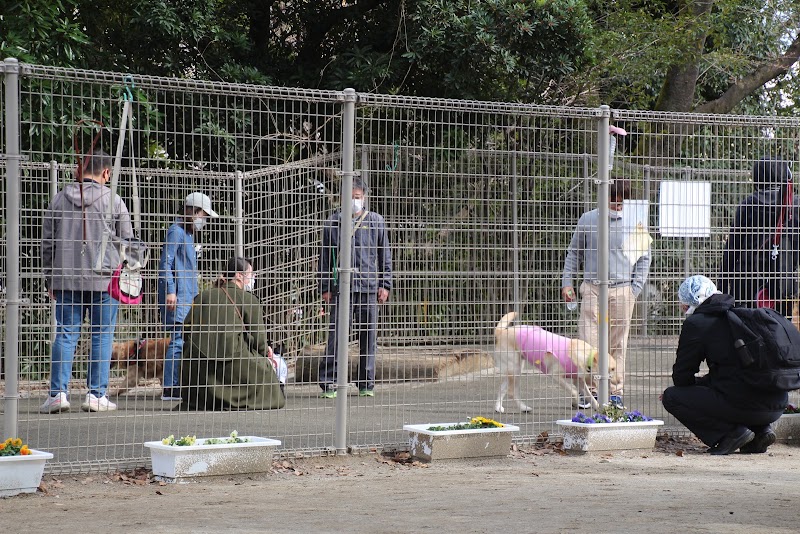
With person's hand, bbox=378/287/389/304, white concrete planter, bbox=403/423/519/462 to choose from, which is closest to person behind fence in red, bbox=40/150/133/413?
person's hand, bbox=378/287/389/304

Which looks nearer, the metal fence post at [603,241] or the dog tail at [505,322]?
the dog tail at [505,322]

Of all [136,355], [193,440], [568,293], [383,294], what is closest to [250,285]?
[383,294]

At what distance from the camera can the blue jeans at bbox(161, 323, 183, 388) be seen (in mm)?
7461

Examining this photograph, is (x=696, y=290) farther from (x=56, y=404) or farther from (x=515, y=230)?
(x=56, y=404)

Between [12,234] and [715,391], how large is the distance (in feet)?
16.2

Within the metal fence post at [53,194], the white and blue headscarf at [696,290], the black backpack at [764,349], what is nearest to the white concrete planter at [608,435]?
the black backpack at [764,349]

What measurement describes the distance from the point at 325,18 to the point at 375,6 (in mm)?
815

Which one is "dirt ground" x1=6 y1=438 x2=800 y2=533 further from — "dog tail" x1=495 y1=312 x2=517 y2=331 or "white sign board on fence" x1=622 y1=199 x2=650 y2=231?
"white sign board on fence" x1=622 y1=199 x2=650 y2=231

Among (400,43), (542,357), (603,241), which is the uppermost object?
(400,43)

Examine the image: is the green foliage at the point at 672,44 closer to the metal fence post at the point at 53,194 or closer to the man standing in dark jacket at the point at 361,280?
the metal fence post at the point at 53,194

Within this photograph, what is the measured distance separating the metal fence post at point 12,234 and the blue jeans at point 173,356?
1059 mm

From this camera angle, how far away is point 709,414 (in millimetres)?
8344

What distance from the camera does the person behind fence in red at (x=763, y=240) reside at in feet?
29.9

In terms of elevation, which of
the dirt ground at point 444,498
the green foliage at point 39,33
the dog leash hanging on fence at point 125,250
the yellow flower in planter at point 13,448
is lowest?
the dirt ground at point 444,498
